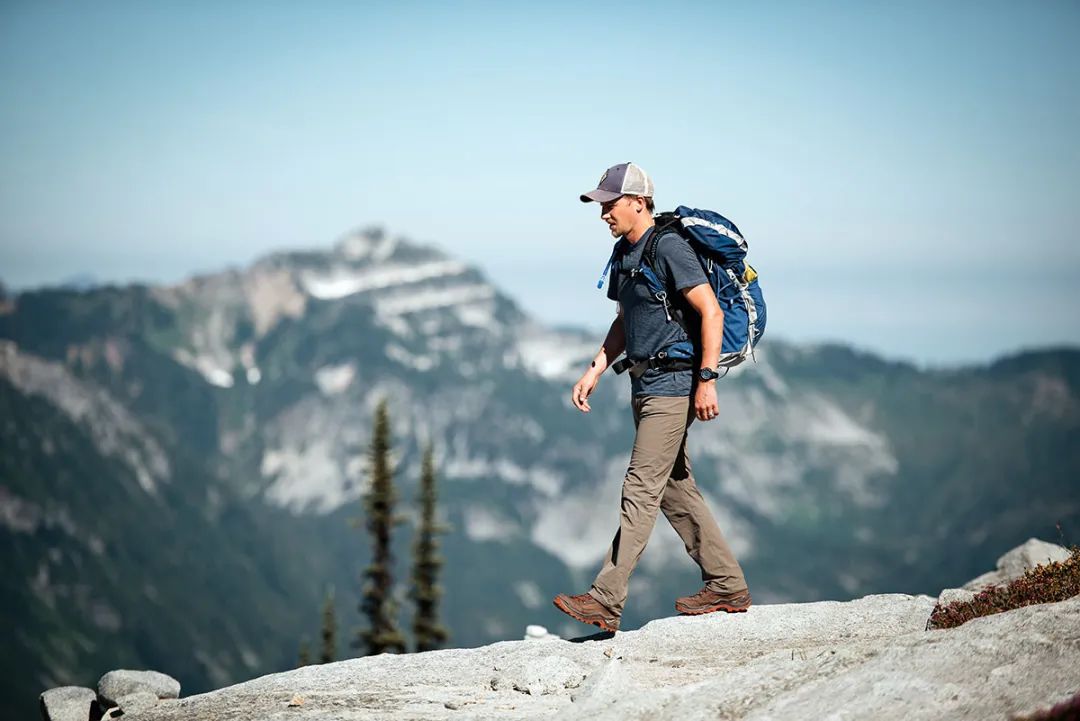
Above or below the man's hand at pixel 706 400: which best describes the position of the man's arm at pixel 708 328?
above

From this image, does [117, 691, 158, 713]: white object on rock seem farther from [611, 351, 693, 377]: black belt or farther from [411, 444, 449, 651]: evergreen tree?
[411, 444, 449, 651]: evergreen tree

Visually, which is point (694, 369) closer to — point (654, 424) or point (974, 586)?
point (654, 424)

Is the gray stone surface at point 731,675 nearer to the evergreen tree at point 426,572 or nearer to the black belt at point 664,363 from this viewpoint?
the black belt at point 664,363

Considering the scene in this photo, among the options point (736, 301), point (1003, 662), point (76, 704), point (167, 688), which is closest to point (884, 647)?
point (1003, 662)

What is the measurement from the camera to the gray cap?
459 inches

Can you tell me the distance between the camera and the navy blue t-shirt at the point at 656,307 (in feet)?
38.4

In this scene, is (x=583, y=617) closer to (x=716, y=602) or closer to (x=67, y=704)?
(x=716, y=602)

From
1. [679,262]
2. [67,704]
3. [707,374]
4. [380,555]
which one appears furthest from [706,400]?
[380,555]

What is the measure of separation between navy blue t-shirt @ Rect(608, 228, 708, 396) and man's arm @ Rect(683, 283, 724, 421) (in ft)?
0.55

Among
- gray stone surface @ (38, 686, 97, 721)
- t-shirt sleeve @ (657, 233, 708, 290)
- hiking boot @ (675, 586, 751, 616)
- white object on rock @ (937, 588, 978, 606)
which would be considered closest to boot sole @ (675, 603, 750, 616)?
hiking boot @ (675, 586, 751, 616)

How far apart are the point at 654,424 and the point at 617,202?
2381mm

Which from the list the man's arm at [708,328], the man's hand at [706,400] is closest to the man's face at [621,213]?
the man's arm at [708,328]

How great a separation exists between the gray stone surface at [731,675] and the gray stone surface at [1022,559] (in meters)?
4.00

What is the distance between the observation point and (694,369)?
12.0m
